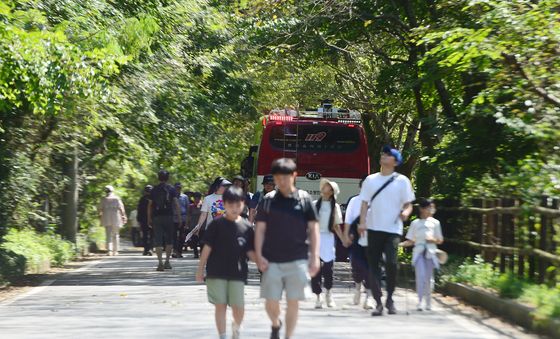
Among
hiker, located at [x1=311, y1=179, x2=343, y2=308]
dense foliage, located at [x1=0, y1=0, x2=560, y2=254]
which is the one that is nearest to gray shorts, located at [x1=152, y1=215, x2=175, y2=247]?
dense foliage, located at [x1=0, y1=0, x2=560, y2=254]

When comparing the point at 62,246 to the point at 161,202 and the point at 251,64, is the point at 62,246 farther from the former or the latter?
the point at 251,64

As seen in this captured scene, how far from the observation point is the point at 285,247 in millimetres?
9484

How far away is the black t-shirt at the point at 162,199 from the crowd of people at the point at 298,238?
0.02 metres

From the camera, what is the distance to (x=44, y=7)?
17.3m

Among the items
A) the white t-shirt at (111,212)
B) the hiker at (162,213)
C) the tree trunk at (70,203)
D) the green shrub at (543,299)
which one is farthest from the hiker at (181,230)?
the green shrub at (543,299)

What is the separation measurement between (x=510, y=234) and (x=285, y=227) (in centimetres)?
627

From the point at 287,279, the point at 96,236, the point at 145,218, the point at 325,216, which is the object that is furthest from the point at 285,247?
the point at 96,236

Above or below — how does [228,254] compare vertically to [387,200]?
below

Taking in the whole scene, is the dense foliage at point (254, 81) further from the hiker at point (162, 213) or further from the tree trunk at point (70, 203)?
the hiker at point (162, 213)

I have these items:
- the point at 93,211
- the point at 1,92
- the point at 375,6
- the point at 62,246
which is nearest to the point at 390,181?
the point at 1,92

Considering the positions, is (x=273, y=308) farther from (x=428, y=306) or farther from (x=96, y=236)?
(x=96, y=236)

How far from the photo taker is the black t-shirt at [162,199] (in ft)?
68.5

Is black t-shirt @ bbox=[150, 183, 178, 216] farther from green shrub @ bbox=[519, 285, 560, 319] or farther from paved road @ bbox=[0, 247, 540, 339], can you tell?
green shrub @ bbox=[519, 285, 560, 319]

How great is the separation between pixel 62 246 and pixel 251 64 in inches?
286
